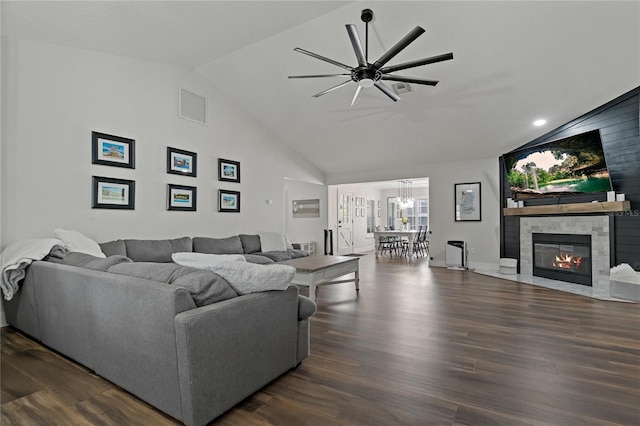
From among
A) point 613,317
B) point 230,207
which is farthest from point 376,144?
point 613,317

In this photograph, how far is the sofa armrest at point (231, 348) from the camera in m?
1.62

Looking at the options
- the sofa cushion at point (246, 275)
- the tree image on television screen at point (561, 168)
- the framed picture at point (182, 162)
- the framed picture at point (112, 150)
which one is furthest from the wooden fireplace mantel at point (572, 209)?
the framed picture at point (112, 150)

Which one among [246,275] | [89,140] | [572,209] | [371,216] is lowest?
[246,275]

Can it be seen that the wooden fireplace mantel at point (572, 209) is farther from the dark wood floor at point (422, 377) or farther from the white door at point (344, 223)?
the white door at point (344, 223)

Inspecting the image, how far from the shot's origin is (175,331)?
163cm

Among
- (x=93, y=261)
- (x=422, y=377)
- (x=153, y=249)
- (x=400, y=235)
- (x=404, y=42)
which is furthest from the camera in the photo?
(x=400, y=235)

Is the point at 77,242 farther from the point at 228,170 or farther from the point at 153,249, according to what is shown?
the point at 228,170

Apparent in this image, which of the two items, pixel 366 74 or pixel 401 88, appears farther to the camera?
pixel 401 88

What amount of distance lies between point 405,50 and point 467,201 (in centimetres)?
415

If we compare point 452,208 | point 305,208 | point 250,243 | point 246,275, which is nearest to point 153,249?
point 250,243

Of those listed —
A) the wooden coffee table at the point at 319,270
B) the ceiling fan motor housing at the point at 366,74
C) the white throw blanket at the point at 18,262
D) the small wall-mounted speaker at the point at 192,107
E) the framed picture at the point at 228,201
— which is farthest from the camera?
the framed picture at the point at 228,201

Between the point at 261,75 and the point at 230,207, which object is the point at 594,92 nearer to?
the point at 261,75

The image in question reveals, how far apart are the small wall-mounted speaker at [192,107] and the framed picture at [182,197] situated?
1145mm

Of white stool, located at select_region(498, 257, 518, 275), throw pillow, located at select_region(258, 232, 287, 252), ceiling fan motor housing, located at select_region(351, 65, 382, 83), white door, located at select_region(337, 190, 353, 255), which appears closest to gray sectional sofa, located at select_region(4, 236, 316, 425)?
ceiling fan motor housing, located at select_region(351, 65, 382, 83)
